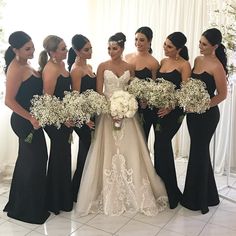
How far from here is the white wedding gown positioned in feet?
10.5

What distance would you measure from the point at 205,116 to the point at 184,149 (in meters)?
1.79

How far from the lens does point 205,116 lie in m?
3.16

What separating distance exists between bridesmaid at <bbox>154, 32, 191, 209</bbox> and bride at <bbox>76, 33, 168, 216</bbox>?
0.62 ft

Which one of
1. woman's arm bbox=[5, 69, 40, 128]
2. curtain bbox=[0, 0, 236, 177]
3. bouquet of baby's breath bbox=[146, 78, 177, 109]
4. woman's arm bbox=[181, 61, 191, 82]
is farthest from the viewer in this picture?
curtain bbox=[0, 0, 236, 177]

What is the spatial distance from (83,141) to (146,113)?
0.67 metres

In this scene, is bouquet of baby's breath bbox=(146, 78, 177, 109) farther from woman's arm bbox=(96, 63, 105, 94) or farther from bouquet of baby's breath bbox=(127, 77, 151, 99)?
woman's arm bbox=(96, 63, 105, 94)

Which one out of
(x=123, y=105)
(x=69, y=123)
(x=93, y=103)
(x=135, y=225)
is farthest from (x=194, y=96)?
(x=135, y=225)

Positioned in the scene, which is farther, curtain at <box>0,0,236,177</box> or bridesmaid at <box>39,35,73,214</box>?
curtain at <box>0,0,236,177</box>

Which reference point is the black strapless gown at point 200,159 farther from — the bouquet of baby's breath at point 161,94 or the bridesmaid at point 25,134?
the bridesmaid at point 25,134

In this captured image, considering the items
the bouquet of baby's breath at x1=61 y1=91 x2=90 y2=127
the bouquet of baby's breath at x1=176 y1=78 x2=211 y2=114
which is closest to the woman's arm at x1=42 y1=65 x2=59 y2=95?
the bouquet of baby's breath at x1=61 y1=91 x2=90 y2=127

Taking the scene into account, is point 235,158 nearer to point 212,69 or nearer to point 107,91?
point 212,69

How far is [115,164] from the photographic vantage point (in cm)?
321

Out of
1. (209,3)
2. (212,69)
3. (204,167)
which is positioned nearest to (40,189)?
(204,167)

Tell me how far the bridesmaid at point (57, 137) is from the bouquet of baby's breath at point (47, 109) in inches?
3.8
